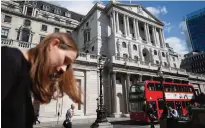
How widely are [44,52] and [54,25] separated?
41807mm

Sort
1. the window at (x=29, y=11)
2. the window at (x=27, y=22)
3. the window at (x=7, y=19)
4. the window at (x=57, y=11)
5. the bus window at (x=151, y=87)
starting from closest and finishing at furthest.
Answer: the bus window at (x=151, y=87) → the window at (x=7, y=19) → the window at (x=27, y=22) → the window at (x=29, y=11) → the window at (x=57, y=11)

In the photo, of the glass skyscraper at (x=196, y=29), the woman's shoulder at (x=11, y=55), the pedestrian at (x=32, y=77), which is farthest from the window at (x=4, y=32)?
the glass skyscraper at (x=196, y=29)

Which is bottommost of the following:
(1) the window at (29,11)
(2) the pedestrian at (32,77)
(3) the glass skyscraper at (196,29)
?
(2) the pedestrian at (32,77)

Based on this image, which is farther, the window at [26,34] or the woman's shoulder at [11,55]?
the window at [26,34]

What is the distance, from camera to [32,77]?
1080 millimetres

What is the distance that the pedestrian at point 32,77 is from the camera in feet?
2.97

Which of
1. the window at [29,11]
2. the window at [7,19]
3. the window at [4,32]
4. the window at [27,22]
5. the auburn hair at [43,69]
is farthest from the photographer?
the window at [29,11]

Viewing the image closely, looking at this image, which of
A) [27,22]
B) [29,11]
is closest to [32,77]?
[27,22]

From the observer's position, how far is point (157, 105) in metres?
16.7

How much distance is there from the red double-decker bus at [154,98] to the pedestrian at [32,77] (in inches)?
589

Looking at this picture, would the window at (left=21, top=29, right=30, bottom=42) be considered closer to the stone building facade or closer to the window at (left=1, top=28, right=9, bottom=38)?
the stone building facade

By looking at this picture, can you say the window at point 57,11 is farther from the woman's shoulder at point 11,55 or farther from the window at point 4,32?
the woman's shoulder at point 11,55

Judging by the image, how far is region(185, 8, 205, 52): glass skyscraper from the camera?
7919 centimetres

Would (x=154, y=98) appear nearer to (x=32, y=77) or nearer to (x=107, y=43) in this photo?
(x=32, y=77)
